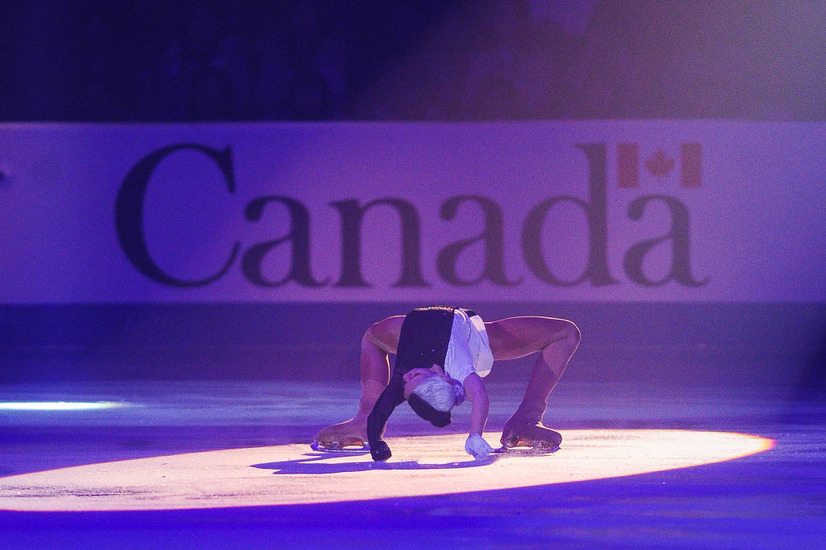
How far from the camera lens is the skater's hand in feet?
26.5

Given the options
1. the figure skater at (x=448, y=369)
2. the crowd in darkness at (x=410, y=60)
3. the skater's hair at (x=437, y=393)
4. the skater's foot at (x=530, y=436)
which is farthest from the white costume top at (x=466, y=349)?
the crowd in darkness at (x=410, y=60)

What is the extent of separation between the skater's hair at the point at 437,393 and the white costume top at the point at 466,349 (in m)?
0.26

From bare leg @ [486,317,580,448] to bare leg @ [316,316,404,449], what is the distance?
0.56 meters

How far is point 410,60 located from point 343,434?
1036 cm

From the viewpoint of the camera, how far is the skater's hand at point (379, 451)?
8070mm

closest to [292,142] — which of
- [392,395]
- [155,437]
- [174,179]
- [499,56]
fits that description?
[174,179]

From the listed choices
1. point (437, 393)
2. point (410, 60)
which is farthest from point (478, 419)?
point (410, 60)

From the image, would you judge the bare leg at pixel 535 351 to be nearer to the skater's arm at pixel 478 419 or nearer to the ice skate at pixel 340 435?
the skater's arm at pixel 478 419

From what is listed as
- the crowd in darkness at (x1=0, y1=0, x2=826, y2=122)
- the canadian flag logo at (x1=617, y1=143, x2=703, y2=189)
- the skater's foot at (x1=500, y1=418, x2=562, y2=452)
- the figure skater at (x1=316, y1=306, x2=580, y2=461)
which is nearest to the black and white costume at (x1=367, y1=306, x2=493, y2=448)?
the figure skater at (x1=316, y1=306, x2=580, y2=461)

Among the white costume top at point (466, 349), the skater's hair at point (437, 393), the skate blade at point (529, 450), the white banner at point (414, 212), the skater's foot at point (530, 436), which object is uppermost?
the white banner at point (414, 212)

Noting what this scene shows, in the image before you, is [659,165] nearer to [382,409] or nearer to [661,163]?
[661,163]

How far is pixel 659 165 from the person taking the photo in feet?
55.8

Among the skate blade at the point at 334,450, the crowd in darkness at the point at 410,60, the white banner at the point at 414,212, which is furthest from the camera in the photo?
the crowd in darkness at the point at 410,60

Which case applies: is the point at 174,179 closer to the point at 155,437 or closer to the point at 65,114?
the point at 65,114
